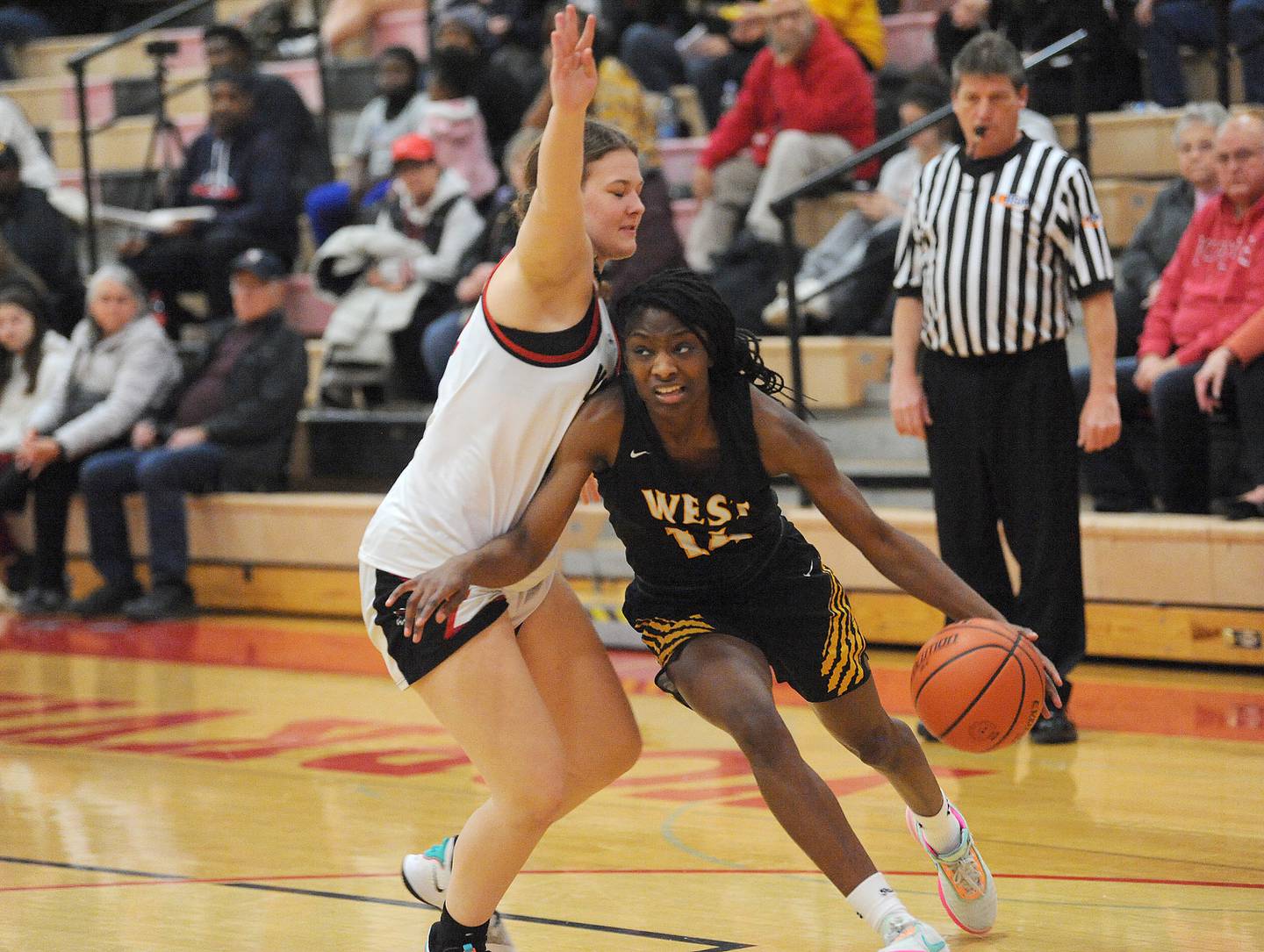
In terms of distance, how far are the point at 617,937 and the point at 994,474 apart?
214cm

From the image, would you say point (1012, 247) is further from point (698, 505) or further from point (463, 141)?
point (463, 141)

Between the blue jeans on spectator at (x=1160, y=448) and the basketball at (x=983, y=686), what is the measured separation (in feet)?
8.69

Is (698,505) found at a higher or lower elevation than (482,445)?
lower

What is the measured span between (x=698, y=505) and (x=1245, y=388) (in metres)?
3.19

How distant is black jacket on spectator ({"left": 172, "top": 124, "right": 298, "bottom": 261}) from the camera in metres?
9.34

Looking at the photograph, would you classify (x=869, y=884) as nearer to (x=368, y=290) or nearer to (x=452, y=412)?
(x=452, y=412)

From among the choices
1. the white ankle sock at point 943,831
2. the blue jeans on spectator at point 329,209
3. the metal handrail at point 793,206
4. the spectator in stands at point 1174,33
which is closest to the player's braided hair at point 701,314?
the white ankle sock at point 943,831

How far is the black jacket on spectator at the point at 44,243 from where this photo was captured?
972 cm

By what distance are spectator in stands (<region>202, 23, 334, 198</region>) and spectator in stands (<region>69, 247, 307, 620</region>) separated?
1.44 m

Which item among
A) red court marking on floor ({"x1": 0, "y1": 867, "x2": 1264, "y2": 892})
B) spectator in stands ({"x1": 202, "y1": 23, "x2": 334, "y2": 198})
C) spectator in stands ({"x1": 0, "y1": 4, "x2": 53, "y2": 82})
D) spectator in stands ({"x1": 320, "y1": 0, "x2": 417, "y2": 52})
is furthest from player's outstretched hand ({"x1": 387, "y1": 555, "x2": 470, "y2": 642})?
spectator in stands ({"x1": 0, "y1": 4, "x2": 53, "y2": 82})

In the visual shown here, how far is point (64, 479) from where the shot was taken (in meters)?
8.54

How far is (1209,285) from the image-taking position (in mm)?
6129

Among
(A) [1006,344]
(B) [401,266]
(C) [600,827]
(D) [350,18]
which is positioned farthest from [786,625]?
(D) [350,18]

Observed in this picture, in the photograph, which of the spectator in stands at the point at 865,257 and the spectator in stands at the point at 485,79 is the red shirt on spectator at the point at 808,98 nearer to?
the spectator in stands at the point at 865,257
